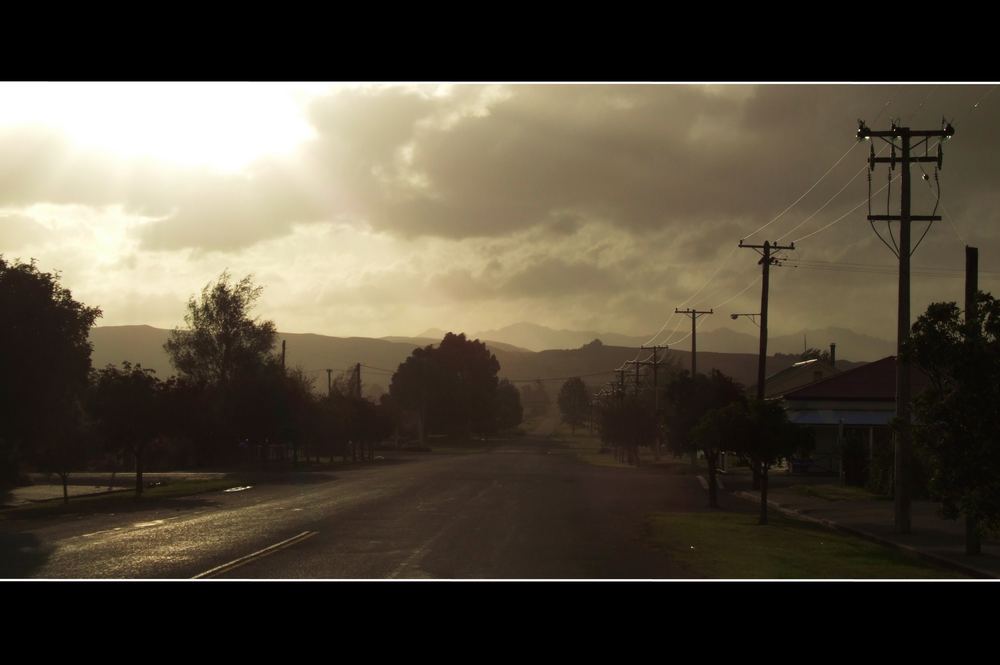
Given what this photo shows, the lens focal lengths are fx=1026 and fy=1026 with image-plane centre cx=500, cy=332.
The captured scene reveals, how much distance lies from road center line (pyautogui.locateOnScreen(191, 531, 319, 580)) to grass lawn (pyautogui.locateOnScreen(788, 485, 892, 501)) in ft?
78.8

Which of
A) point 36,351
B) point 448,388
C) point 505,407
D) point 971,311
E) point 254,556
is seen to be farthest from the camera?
point 505,407

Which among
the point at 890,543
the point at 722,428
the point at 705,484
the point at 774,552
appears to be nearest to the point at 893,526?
the point at 890,543

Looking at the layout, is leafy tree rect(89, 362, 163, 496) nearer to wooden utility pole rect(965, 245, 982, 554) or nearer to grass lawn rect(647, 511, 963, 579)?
grass lawn rect(647, 511, 963, 579)

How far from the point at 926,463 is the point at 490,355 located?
13758 cm

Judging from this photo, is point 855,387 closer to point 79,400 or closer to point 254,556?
point 79,400

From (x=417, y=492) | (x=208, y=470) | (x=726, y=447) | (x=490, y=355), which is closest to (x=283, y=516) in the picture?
(x=417, y=492)

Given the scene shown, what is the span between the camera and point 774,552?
20.1 meters

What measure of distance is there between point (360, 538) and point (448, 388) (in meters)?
111

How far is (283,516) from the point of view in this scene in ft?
86.7

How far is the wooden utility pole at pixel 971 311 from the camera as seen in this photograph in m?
18.0

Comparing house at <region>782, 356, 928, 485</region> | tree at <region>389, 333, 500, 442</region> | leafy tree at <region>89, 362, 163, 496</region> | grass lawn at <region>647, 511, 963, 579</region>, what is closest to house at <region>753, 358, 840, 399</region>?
house at <region>782, 356, 928, 485</region>

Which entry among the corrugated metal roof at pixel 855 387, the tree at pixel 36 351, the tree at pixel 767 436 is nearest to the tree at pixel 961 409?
the tree at pixel 767 436

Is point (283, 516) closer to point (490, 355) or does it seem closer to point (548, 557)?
point (548, 557)

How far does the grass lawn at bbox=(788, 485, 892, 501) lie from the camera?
38.4 meters
